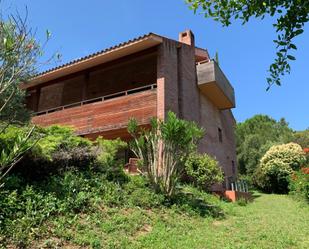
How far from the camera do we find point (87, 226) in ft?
26.3

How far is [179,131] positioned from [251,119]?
134 feet

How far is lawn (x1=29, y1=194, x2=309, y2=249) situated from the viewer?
7.41 metres

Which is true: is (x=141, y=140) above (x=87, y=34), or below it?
below

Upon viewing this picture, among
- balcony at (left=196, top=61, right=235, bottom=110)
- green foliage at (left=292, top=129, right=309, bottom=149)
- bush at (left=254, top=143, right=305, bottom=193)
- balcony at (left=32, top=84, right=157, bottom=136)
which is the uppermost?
green foliage at (left=292, top=129, right=309, bottom=149)

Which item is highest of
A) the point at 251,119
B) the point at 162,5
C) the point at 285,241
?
the point at 251,119

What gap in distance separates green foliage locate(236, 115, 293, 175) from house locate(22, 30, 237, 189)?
13.1 m

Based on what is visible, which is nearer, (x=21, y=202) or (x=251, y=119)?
(x=21, y=202)

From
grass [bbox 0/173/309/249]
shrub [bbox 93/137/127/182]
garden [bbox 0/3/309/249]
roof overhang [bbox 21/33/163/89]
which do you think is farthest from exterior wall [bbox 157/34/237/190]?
grass [bbox 0/173/309/249]

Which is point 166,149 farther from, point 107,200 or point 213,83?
point 213,83

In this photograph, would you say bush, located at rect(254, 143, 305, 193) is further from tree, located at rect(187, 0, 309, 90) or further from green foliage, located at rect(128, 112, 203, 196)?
tree, located at rect(187, 0, 309, 90)

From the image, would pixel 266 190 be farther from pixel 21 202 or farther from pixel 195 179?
pixel 21 202

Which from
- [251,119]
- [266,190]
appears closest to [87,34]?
[266,190]

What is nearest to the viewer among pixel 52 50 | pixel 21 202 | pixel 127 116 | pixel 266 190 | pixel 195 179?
pixel 52 50

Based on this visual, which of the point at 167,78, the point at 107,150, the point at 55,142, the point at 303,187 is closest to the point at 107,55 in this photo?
the point at 167,78
